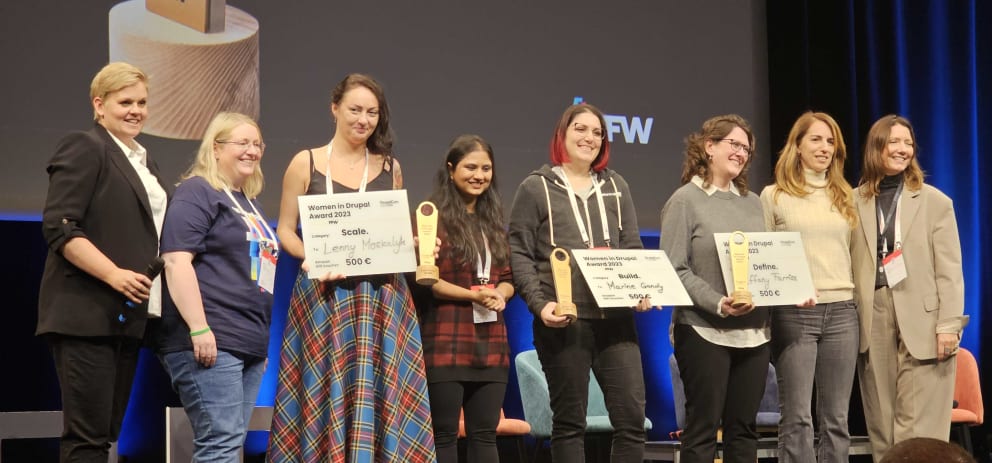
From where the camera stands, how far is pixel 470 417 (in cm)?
355

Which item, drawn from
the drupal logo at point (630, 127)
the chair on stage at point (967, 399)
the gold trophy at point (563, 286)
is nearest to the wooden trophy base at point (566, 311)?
the gold trophy at point (563, 286)

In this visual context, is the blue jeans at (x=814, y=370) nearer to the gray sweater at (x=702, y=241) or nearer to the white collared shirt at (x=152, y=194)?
the gray sweater at (x=702, y=241)

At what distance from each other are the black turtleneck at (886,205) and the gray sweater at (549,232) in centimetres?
116

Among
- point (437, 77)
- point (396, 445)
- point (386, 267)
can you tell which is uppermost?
point (437, 77)

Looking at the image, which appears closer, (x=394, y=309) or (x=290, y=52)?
(x=394, y=309)

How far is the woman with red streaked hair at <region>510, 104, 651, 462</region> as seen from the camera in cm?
361

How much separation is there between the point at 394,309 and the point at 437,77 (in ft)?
7.85

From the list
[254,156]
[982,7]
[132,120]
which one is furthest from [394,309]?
[982,7]

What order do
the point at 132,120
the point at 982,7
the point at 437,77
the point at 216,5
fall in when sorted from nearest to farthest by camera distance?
the point at 132,120 < the point at 216,5 < the point at 437,77 < the point at 982,7

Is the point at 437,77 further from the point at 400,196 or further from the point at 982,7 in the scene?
the point at 982,7

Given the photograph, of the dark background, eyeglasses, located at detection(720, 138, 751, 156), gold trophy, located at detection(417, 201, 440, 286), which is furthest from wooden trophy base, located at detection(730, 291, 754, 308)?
the dark background

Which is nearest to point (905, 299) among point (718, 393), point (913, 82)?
point (718, 393)

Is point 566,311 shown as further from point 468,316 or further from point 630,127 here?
point 630,127

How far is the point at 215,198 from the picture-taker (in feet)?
10.5
